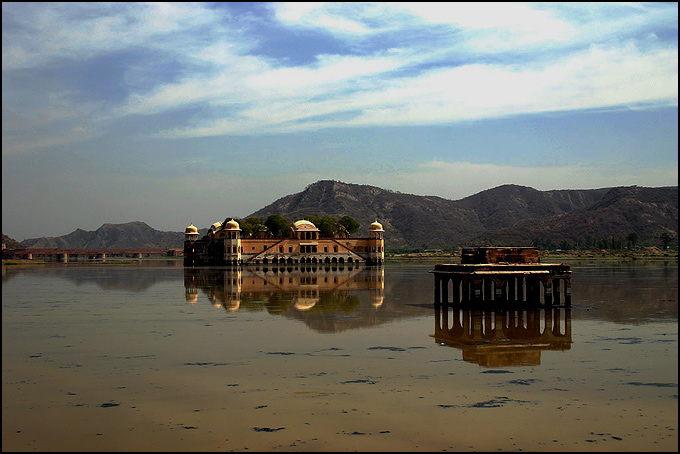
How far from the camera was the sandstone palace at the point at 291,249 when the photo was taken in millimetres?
111762

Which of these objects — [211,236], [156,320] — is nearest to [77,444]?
[156,320]

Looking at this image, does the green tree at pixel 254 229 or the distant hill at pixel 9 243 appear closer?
the green tree at pixel 254 229

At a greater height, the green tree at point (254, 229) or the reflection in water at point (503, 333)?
the green tree at point (254, 229)

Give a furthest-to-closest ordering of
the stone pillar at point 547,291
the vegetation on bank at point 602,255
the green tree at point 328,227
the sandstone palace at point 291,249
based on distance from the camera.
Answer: the green tree at point 328,227 → the vegetation on bank at point 602,255 → the sandstone palace at point 291,249 → the stone pillar at point 547,291

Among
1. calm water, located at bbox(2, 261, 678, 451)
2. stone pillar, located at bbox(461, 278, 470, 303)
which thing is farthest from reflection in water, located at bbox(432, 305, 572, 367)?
stone pillar, located at bbox(461, 278, 470, 303)

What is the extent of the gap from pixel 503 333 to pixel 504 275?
28.8ft

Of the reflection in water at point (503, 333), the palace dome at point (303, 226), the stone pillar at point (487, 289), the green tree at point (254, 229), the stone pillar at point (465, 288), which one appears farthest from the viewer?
the green tree at point (254, 229)

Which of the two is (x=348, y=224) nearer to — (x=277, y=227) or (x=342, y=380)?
(x=277, y=227)

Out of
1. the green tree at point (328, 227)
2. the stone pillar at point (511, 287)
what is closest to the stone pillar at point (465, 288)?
the stone pillar at point (511, 287)

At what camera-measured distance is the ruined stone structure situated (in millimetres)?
34188

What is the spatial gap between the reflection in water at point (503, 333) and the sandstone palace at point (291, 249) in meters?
79.1

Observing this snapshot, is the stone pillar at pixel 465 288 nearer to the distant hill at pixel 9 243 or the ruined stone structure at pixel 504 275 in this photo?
the ruined stone structure at pixel 504 275


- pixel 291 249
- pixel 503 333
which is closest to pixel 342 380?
pixel 503 333

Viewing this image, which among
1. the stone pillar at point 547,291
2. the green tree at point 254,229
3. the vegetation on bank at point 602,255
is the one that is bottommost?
the vegetation on bank at point 602,255
